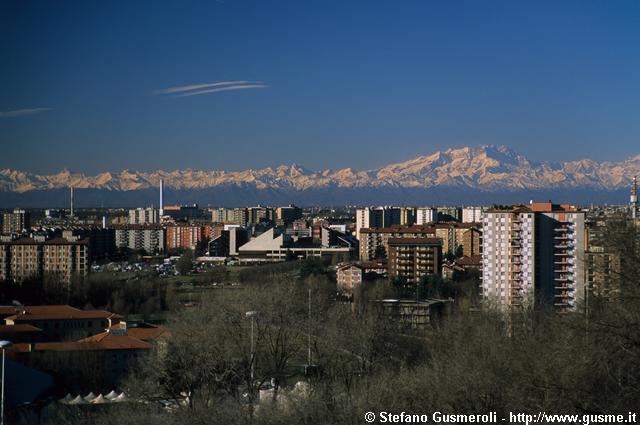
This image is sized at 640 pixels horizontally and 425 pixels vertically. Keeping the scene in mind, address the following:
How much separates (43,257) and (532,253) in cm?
1210

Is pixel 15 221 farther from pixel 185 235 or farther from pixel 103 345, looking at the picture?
pixel 103 345

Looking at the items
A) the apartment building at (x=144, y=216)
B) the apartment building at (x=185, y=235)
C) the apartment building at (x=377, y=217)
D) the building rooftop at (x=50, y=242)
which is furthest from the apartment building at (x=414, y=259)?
the apartment building at (x=144, y=216)

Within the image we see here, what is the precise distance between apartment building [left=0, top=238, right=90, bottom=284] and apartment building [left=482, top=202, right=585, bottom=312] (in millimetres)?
10250

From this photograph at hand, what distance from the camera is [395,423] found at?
4406mm

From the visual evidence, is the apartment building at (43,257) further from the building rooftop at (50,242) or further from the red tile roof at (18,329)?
the red tile roof at (18,329)

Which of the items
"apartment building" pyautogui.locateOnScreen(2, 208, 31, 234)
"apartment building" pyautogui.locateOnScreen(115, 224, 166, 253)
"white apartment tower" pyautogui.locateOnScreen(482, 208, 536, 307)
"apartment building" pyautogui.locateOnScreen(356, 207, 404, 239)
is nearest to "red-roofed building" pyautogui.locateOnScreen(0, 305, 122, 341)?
"white apartment tower" pyautogui.locateOnScreen(482, 208, 536, 307)

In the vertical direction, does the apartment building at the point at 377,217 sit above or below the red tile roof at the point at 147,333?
above

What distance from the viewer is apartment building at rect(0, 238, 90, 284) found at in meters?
20.4

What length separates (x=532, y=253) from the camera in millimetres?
14516

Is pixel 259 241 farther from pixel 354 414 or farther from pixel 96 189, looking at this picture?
pixel 96 189

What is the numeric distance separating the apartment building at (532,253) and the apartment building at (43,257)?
10.3 m

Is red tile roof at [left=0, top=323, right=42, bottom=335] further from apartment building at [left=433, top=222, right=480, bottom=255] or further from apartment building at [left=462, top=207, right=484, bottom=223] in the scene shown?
apartment building at [left=462, top=207, right=484, bottom=223]

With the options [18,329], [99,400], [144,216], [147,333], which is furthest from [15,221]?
[99,400]

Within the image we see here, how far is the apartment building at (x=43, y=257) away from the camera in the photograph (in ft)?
66.9
